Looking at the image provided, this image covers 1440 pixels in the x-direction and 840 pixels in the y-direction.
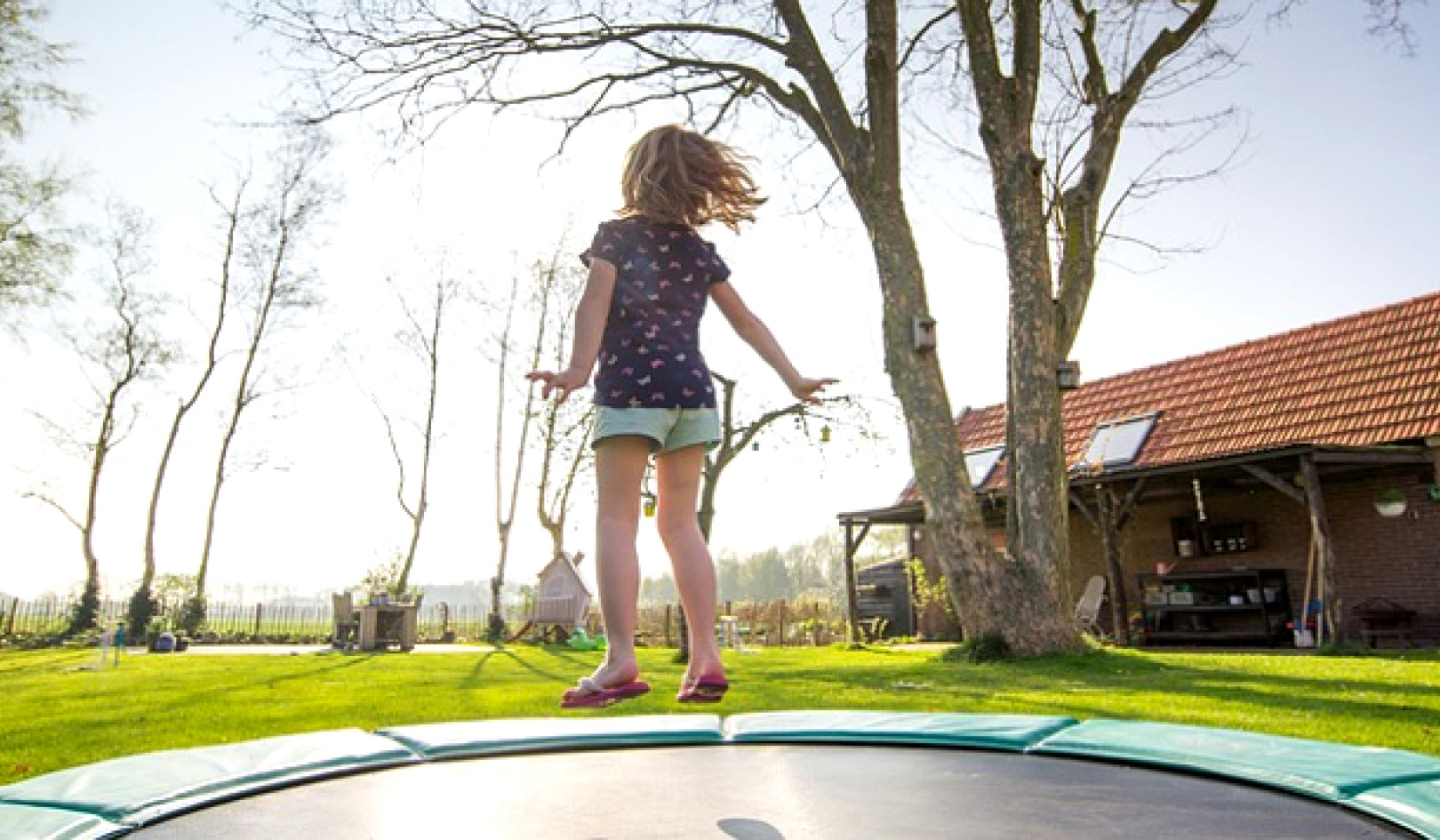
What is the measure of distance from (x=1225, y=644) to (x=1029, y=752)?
9.29 m

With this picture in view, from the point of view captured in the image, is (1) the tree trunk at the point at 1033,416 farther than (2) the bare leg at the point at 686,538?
Yes

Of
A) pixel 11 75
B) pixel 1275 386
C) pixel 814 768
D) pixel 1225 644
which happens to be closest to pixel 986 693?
pixel 814 768

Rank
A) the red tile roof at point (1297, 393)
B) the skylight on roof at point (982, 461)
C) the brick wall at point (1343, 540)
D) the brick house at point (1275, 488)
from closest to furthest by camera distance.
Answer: the brick house at point (1275, 488) → the brick wall at point (1343, 540) → the red tile roof at point (1297, 393) → the skylight on roof at point (982, 461)

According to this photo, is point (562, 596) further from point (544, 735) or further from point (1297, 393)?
point (544, 735)

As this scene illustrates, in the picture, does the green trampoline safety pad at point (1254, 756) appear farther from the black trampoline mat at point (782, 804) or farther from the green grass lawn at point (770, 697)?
the green grass lawn at point (770, 697)

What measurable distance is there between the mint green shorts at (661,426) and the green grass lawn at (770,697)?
2.16m

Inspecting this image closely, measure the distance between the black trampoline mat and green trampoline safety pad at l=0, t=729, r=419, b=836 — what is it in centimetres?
5

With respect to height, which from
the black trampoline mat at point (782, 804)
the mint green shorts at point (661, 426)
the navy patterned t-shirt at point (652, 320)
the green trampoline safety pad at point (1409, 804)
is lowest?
the black trampoline mat at point (782, 804)

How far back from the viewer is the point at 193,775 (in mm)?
1752

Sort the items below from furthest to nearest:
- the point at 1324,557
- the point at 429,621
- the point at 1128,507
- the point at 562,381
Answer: the point at 429,621, the point at 1128,507, the point at 1324,557, the point at 562,381

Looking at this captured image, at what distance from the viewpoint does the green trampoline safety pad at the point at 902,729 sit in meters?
2.14

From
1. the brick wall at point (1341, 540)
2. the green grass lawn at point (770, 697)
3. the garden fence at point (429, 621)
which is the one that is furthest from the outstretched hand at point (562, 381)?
the garden fence at point (429, 621)

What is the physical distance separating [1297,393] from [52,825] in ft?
37.2

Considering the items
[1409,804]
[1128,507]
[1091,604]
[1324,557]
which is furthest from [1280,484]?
[1409,804]
